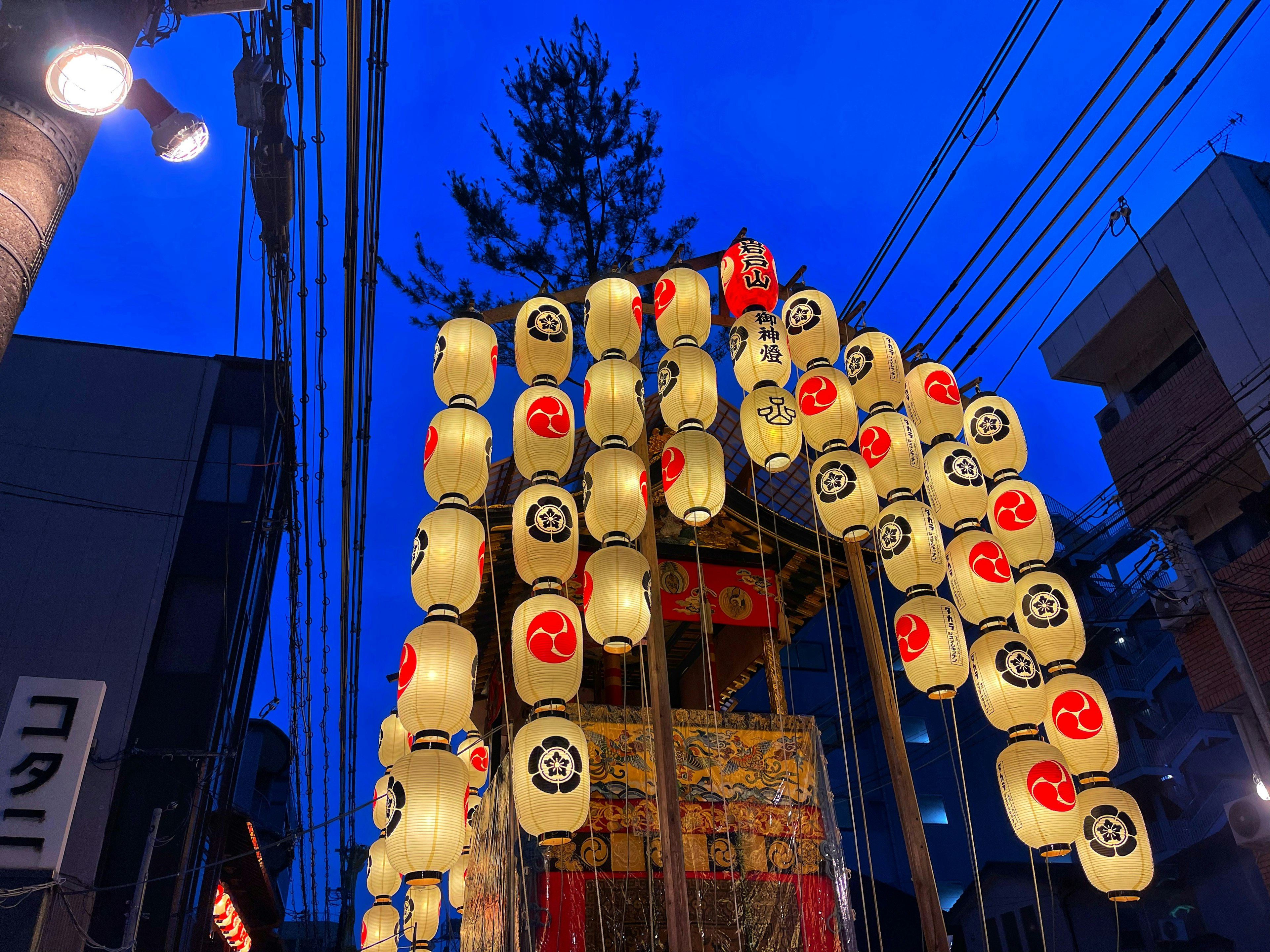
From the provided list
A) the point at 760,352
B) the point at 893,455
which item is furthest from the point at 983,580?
the point at 760,352

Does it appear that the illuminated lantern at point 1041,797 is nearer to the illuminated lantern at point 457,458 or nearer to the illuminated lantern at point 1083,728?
the illuminated lantern at point 1083,728

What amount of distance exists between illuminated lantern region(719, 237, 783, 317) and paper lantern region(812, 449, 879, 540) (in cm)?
188

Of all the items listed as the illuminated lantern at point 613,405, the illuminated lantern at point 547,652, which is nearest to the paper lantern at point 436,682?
the illuminated lantern at point 547,652

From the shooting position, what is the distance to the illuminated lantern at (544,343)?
24.3ft

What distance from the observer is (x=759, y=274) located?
27.2 ft

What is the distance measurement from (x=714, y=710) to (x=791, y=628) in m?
3.19

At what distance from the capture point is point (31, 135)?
2617mm

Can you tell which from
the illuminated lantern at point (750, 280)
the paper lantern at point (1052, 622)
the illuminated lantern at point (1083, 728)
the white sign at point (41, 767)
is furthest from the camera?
the white sign at point (41, 767)

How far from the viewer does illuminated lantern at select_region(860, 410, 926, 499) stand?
7.26 meters

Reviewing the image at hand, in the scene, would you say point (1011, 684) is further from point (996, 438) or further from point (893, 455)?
point (996, 438)

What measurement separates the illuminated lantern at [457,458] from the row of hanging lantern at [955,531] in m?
2.46

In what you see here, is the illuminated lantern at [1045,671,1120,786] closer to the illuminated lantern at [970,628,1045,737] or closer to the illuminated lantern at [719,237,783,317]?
the illuminated lantern at [970,628,1045,737]

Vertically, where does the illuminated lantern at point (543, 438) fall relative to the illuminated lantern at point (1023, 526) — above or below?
above

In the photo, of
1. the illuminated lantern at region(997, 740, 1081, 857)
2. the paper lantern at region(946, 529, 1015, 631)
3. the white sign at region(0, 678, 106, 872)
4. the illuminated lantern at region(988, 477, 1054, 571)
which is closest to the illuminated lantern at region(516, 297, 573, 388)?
the paper lantern at region(946, 529, 1015, 631)
